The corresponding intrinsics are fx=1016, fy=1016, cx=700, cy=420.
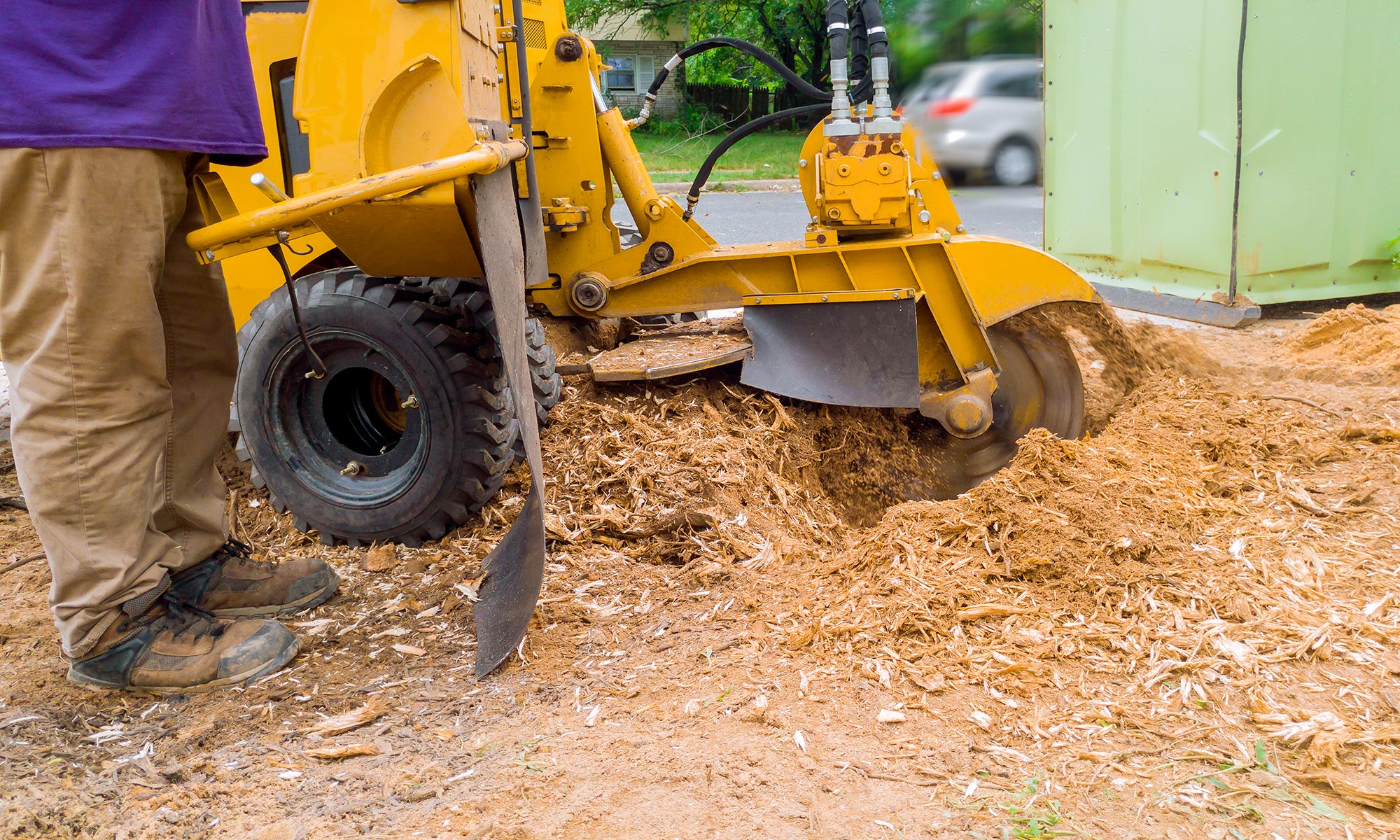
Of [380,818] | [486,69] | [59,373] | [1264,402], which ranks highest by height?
[486,69]

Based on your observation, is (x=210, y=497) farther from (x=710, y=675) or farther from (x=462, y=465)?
(x=710, y=675)

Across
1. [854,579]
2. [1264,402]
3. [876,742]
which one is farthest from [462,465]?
[1264,402]

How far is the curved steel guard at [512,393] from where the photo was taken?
2543mm

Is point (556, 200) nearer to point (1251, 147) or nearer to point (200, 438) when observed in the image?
point (200, 438)

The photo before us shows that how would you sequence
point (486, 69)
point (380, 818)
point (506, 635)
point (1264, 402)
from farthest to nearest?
point (1264, 402) → point (486, 69) → point (506, 635) → point (380, 818)

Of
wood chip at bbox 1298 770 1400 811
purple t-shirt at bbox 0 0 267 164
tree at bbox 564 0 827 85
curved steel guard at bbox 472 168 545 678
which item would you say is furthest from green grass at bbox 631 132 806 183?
wood chip at bbox 1298 770 1400 811

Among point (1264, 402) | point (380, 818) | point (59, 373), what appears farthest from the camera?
point (1264, 402)

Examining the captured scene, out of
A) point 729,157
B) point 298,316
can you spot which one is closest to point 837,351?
point 298,316

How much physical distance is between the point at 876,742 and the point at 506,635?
3.33 feet

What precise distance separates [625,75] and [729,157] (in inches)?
642

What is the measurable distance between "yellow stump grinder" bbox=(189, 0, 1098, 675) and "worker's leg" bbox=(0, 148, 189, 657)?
0.60 feet

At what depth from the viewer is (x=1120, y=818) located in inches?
73.5

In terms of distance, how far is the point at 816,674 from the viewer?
241 centimetres

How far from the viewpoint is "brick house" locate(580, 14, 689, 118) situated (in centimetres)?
2484
